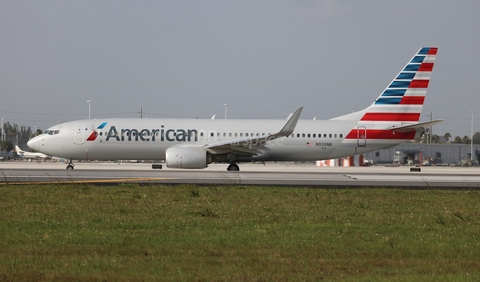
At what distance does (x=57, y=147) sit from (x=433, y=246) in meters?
30.6

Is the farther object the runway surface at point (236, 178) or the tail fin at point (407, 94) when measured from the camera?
the tail fin at point (407, 94)

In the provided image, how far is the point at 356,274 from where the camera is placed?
315 inches

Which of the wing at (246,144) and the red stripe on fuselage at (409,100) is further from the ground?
the red stripe on fuselage at (409,100)

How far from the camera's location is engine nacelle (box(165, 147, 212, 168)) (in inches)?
1320

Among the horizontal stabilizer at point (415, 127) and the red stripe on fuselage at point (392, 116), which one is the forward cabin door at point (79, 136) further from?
the horizontal stabilizer at point (415, 127)

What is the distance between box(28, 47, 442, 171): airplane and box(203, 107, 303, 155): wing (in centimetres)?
9

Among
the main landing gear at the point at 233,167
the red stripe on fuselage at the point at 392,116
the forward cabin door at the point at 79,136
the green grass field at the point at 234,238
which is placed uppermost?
the red stripe on fuselage at the point at 392,116

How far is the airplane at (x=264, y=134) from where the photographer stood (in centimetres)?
3634

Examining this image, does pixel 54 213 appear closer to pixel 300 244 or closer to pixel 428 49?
pixel 300 244

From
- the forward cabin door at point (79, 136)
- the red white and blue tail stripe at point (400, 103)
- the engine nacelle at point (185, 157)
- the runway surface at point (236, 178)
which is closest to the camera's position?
the runway surface at point (236, 178)

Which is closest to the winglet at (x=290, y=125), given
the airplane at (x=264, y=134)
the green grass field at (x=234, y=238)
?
the airplane at (x=264, y=134)

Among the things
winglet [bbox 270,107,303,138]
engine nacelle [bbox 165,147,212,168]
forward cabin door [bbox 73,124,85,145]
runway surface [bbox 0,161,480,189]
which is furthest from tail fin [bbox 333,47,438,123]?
forward cabin door [bbox 73,124,85,145]

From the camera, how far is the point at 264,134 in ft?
121

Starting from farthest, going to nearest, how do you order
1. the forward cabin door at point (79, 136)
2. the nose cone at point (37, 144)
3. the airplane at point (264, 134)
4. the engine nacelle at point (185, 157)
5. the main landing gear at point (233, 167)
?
the nose cone at point (37, 144) < the main landing gear at point (233, 167) < the forward cabin door at point (79, 136) < the airplane at point (264, 134) < the engine nacelle at point (185, 157)
